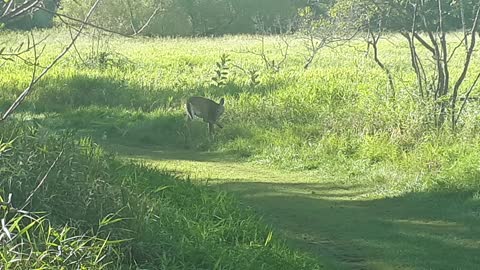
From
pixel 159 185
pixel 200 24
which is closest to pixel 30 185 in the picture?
pixel 159 185

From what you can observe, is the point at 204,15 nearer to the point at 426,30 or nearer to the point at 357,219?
the point at 426,30

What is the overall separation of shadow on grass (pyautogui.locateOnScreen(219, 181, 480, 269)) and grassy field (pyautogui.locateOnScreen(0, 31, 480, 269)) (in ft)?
0.06

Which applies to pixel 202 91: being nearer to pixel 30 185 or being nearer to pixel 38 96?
pixel 38 96

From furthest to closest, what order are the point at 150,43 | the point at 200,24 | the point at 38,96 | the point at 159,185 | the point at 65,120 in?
the point at 200,24
the point at 150,43
the point at 38,96
the point at 65,120
the point at 159,185

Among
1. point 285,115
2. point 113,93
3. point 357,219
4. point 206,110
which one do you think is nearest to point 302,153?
point 285,115

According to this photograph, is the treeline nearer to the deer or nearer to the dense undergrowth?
the deer

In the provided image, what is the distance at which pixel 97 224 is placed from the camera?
18.6 feet

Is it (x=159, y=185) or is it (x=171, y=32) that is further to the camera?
(x=171, y=32)

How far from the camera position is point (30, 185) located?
19.3 feet

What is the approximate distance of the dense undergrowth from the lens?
15.8ft

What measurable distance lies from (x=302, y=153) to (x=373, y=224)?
3634 millimetres

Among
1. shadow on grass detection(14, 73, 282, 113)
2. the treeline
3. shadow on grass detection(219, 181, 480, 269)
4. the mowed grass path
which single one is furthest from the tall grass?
the treeline


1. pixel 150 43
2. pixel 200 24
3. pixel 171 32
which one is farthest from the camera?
pixel 200 24

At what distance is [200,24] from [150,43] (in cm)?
1506
